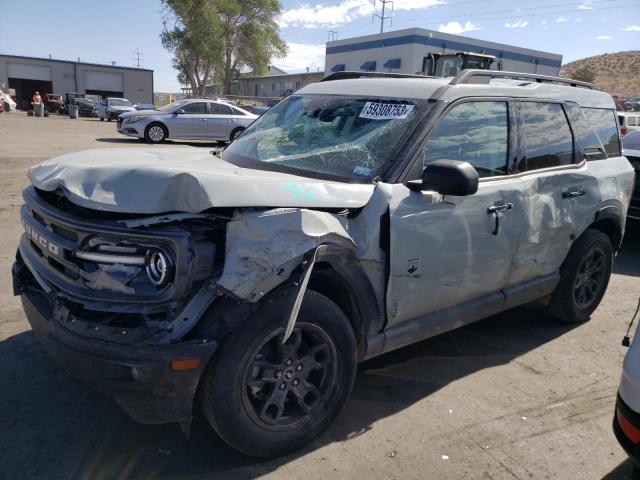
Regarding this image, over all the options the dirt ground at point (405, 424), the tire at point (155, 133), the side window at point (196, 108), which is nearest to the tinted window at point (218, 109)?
the side window at point (196, 108)

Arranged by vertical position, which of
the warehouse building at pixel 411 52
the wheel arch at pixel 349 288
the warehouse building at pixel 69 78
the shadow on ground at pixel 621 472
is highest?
the warehouse building at pixel 411 52

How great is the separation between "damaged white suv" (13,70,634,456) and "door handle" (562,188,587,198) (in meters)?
0.03

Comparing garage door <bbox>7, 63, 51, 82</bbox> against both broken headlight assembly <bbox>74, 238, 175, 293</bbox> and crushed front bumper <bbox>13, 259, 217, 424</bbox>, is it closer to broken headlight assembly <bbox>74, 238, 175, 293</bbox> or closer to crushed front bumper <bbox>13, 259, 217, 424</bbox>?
broken headlight assembly <bbox>74, 238, 175, 293</bbox>

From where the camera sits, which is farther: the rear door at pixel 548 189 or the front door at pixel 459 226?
the rear door at pixel 548 189

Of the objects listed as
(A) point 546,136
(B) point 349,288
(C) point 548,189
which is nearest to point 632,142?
(A) point 546,136

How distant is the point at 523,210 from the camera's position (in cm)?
371

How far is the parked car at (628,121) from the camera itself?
611 inches

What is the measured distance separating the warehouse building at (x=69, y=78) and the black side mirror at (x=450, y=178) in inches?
2486

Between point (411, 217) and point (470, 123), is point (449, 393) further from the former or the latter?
point (470, 123)

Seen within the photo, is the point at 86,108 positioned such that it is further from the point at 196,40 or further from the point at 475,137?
the point at 475,137

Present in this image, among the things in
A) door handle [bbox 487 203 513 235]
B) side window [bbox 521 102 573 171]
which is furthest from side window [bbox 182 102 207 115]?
door handle [bbox 487 203 513 235]

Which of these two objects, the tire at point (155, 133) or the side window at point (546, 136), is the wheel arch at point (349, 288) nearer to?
the side window at point (546, 136)

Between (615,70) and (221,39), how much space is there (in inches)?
2355

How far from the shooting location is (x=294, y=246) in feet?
8.03
